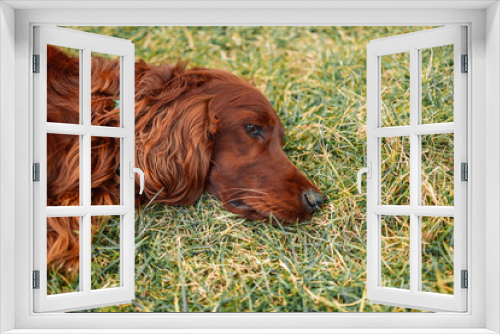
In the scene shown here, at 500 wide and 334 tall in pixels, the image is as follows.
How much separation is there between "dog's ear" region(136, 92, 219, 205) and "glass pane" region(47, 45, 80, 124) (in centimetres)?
36

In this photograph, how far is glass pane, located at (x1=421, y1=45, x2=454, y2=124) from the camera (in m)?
2.39

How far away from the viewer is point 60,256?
2098 mm

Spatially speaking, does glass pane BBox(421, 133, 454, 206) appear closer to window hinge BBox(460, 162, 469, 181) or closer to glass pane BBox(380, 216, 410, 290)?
glass pane BBox(380, 216, 410, 290)

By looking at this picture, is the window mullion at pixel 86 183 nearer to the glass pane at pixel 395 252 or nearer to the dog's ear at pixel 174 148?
the dog's ear at pixel 174 148

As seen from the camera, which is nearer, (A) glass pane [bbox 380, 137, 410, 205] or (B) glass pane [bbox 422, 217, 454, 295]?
(B) glass pane [bbox 422, 217, 454, 295]

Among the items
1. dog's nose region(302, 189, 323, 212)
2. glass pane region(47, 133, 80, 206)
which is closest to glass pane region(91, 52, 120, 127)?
glass pane region(47, 133, 80, 206)

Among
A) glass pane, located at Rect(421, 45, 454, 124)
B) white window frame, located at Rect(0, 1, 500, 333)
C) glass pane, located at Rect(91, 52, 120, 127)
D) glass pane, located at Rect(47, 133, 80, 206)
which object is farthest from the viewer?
glass pane, located at Rect(421, 45, 454, 124)

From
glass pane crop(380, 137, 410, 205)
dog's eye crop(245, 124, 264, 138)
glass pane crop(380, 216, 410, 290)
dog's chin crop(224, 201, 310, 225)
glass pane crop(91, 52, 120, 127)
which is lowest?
glass pane crop(380, 216, 410, 290)

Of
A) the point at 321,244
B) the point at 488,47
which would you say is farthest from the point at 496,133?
the point at 321,244

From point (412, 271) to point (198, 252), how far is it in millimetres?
1156

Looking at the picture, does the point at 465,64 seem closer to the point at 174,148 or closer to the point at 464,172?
the point at 464,172
